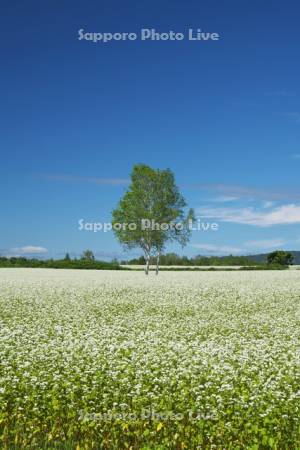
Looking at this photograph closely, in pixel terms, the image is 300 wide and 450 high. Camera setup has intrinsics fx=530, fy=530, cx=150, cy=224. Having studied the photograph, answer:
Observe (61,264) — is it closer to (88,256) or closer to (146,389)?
(88,256)

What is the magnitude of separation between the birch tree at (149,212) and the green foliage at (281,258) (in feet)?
161

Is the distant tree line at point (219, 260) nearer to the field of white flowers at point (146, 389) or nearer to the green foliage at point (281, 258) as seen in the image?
the green foliage at point (281, 258)

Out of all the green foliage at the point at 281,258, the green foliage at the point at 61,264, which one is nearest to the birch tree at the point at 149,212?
the green foliage at the point at 61,264

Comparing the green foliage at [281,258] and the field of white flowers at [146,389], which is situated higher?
the green foliage at [281,258]

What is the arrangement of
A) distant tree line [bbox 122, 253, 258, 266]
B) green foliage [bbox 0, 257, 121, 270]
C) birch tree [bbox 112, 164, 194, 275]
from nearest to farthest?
birch tree [bbox 112, 164, 194, 275] < green foliage [bbox 0, 257, 121, 270] < distant tree line [bbox 122, 253, 258, 266]

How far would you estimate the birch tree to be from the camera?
71.2m

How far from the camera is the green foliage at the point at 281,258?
11700 centimetres

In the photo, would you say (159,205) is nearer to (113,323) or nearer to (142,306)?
(142,306)

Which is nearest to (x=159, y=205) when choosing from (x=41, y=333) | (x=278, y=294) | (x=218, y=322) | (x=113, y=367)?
(x=278, y=294)

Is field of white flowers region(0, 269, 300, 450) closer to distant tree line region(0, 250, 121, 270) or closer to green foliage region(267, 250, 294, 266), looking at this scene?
distant tree line region(0, 250, 121, 270)

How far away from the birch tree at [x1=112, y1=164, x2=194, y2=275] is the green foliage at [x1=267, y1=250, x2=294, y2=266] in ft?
161

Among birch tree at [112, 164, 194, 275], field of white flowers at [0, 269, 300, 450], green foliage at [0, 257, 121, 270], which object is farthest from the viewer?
green foliage at [0, 257, 121, 270]

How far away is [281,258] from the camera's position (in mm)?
116938

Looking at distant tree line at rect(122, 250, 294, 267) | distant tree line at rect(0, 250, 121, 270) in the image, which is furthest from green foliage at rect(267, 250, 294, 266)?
distant tree line at rect(0, 250, 121, 270)
